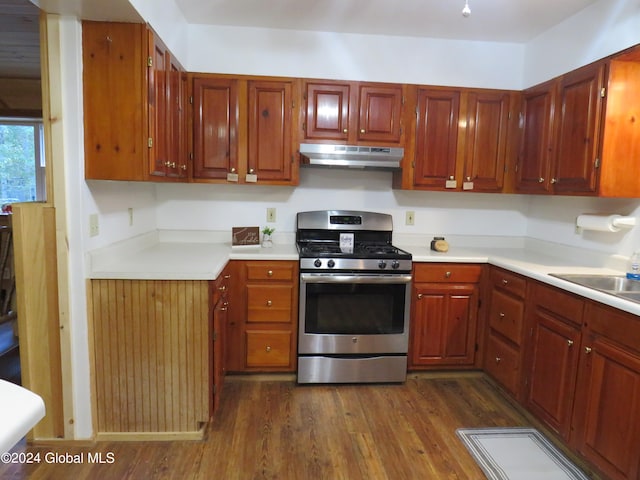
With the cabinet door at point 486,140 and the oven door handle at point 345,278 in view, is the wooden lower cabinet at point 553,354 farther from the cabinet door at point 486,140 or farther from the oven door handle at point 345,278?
the cabinet door at point 486,140

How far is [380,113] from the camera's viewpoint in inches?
116

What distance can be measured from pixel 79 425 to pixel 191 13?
2663 millimetres

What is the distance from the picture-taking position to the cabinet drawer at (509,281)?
Result: 2465 mm

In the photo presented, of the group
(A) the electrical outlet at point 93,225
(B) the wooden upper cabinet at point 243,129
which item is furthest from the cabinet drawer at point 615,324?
(A) the electrical outlet at point 93,225

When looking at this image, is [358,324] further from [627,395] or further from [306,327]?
[627,395]

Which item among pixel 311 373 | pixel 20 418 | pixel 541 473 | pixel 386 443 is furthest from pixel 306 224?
pixel 20 418

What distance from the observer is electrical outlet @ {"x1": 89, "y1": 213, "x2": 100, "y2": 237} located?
203 cm

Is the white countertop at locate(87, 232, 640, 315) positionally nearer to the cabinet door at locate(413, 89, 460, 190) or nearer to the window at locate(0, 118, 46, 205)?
the cabinet door at locate(413, 89, 460, 190)

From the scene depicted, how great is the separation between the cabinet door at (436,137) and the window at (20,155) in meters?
4.14

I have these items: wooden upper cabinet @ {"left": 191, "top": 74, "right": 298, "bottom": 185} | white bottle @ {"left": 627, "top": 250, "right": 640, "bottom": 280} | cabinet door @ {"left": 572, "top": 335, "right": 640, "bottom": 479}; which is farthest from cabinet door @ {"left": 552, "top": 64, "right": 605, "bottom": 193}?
wooden upper cabinet @ {"left": 191, "top": 74, "right": 298, "bottom": 185}

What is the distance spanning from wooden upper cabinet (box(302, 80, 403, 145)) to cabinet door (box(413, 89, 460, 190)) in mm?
176

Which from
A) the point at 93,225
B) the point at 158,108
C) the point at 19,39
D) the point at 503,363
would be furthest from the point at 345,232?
the point at 19,39

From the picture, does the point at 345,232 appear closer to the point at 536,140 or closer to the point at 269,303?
the point at 269,303

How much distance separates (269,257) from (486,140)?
1.86 m
